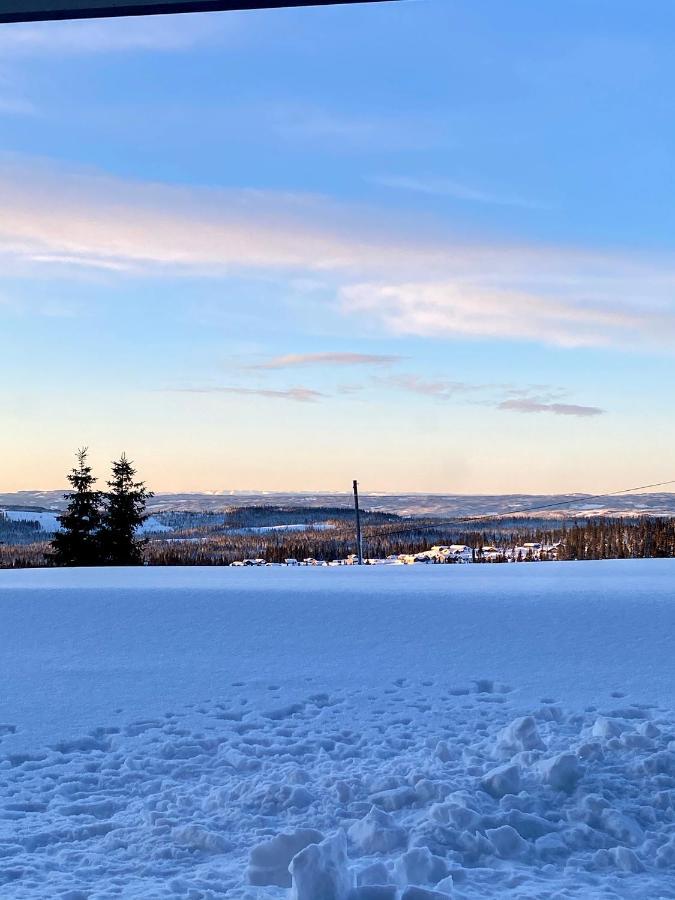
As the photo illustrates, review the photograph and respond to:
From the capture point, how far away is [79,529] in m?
31.2

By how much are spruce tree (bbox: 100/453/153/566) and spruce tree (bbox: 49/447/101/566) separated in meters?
0.40

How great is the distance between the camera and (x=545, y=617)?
6598 mm

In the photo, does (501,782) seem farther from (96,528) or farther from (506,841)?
(96,528)

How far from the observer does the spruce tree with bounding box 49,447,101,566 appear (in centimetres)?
3089

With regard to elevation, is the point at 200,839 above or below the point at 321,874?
below

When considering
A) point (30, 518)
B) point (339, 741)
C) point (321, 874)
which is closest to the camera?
point (321, 874)

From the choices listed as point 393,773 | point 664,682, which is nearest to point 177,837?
point 393,773

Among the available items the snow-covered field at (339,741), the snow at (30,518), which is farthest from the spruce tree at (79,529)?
the snow at (30,518)

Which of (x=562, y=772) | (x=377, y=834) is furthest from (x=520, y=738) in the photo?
(x=377, y=834)

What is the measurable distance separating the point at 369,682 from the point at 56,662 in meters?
2.18

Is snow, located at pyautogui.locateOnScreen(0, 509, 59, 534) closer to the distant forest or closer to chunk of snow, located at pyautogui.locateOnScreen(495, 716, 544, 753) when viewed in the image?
the distant forest

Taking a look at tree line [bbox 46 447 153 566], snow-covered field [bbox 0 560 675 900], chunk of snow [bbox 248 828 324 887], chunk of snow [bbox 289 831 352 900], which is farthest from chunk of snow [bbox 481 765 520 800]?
tree line [bbox 46 447 153 566]

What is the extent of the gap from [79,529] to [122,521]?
1.73 meters

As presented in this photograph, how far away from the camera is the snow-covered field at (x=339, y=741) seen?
9.91 feet
